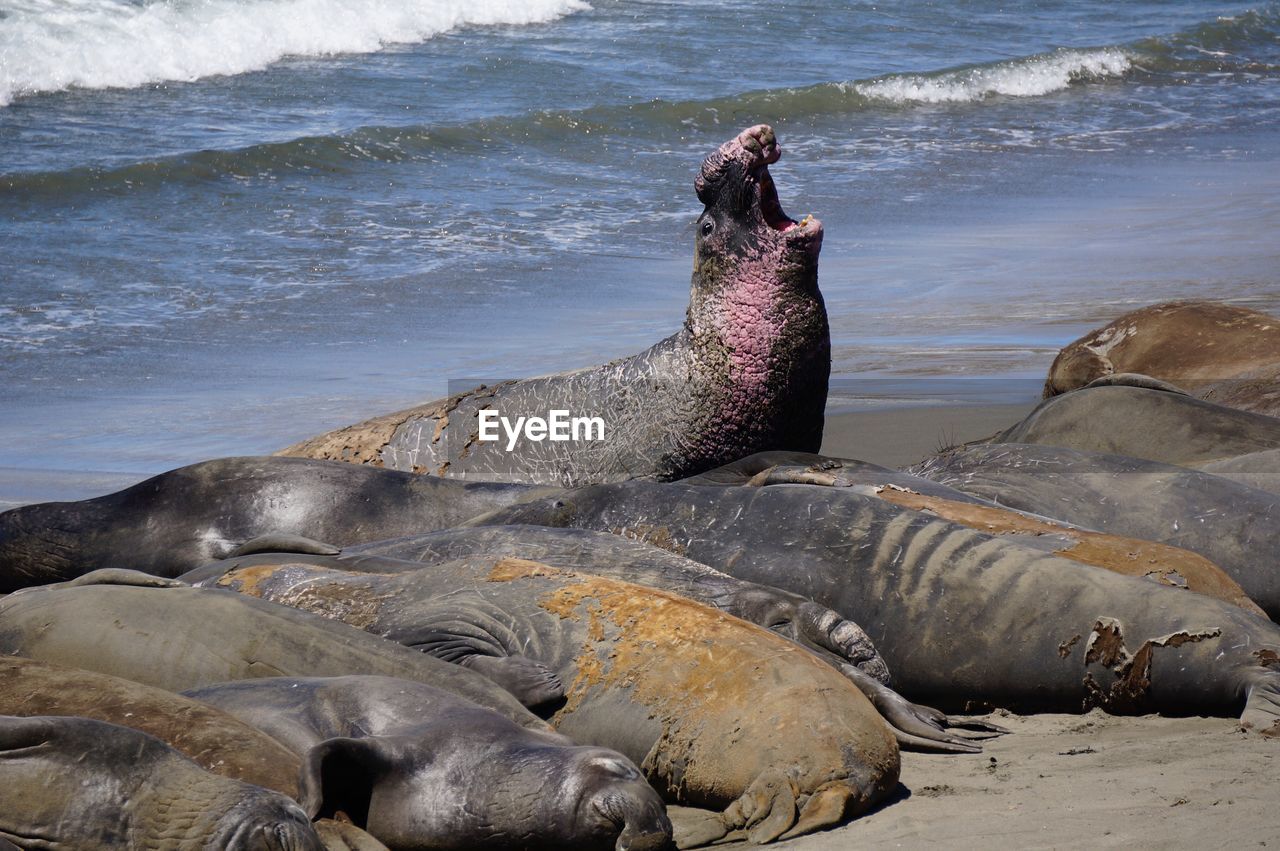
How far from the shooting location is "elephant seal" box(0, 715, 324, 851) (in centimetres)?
323

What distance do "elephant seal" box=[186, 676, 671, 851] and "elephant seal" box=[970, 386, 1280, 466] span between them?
4217 millimetres

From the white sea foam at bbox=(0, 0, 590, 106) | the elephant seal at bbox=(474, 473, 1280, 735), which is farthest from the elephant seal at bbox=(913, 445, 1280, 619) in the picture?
the white sea foam at bbox=(0, 0, 590, 106)

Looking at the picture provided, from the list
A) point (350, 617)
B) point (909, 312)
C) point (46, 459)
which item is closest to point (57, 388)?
point (46, 459)

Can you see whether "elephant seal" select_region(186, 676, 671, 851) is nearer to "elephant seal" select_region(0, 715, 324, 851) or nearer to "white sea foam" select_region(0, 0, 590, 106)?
"elephant seal" select_region(0, 715, 324, 851)

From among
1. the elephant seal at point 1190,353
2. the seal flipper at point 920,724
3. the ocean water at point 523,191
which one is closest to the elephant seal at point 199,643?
the seal flipper at point 920,724

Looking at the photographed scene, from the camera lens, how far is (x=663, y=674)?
15.1 ft

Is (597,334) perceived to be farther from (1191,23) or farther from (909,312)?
(1191,23)

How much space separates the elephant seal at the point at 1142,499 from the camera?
618 centimetres

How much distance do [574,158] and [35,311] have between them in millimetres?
7639

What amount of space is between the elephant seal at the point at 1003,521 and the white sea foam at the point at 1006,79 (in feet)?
58.0

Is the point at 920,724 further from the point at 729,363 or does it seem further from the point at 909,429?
the point at 909,429

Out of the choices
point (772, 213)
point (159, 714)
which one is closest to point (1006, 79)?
point (772, 213)

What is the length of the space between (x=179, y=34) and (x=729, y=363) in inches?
655

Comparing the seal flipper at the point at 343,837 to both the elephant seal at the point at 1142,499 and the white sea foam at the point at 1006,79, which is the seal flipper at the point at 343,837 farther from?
the white sea foam at the point at 1006,79
